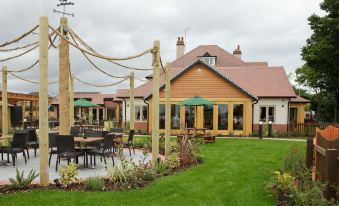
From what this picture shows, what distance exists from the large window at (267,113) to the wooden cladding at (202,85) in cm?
310

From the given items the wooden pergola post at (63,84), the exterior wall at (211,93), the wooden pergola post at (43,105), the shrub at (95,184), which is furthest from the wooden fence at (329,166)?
the exterior wall at (211,93)

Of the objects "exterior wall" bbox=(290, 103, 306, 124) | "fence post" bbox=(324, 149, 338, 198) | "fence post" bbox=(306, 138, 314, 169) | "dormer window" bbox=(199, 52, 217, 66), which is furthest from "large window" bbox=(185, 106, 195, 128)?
"fence post" bbox=(324, 149, 338, 198)

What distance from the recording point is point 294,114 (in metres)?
29.2

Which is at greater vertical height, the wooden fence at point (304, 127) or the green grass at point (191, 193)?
the wooden fence at point (304, 127)

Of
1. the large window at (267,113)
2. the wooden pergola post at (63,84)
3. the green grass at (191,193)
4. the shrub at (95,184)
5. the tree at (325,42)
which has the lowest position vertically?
the green grass at (191,193)

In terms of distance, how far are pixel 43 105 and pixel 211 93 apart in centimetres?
1647

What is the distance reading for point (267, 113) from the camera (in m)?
24.3

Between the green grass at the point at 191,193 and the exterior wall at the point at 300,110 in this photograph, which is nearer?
the green grass at the point at 191,193

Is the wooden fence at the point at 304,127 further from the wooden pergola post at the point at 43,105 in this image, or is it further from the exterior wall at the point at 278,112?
the wooden pergola post at the point at 43,105

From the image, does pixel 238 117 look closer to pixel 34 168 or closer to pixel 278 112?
pixel 278 112

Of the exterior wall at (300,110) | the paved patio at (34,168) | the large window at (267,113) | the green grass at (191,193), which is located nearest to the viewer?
the green grass at (191,193)

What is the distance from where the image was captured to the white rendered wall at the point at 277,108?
2392 cm

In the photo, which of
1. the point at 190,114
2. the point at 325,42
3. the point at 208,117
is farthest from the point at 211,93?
the point at 325,42

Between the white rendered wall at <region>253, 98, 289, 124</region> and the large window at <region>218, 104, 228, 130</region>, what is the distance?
2.97 metres
